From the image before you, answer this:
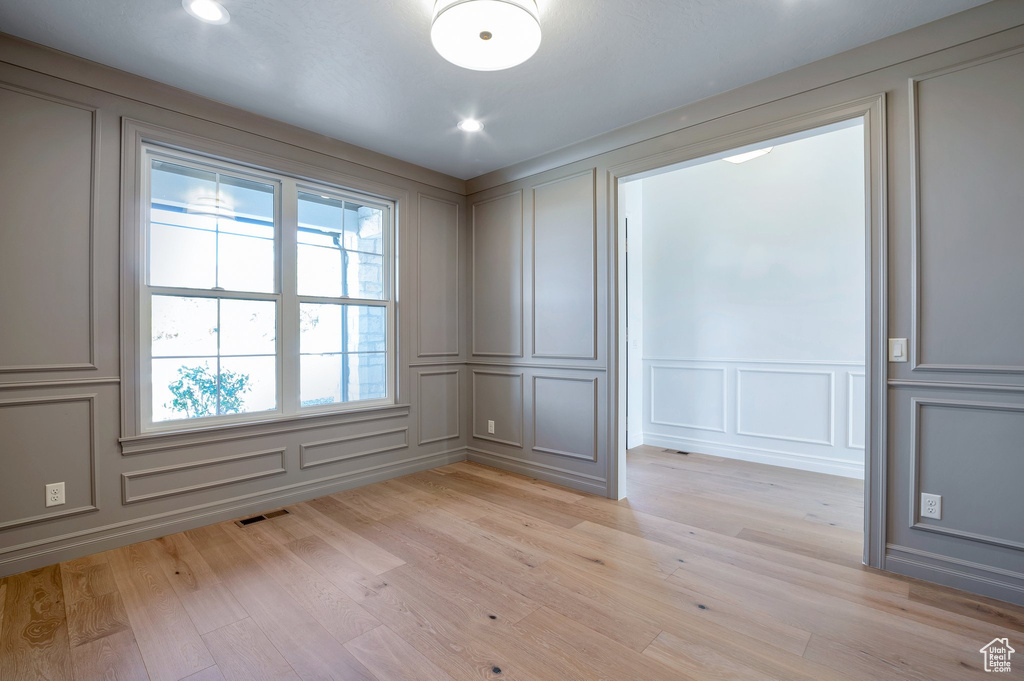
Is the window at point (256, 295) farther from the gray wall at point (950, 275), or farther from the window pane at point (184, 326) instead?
the gray wall at point (950, 275)

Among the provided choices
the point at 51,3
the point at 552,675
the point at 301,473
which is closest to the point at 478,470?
the point at 301,473

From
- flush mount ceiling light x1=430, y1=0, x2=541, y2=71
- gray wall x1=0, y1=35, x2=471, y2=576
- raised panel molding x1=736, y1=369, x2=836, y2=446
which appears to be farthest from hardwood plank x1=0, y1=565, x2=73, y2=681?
raised panel molding x1=736, y1=369, x2=836, y2=446

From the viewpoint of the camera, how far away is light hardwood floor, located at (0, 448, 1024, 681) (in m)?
1.72

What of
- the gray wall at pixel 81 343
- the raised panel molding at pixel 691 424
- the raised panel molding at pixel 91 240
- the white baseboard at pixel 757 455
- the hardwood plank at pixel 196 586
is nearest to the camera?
the hardwood plank at pixel 196 586

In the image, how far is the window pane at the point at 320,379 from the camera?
353 cm

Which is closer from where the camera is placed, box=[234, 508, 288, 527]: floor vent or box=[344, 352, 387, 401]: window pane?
box=[234, 508, 288, 527]: floor vent

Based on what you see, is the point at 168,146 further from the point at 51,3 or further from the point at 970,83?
the point at 970,83

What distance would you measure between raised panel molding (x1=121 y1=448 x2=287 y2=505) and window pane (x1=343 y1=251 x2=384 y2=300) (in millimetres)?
1362

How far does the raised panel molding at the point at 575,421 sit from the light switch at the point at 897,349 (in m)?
1.83

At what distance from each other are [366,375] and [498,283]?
145 centimetres

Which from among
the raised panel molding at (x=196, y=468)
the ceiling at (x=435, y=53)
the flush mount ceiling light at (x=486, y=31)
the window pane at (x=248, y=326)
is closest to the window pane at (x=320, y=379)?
the window pane at (x=248, y=326)

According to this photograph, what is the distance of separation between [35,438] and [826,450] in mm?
5538

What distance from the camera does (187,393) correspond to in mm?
2975

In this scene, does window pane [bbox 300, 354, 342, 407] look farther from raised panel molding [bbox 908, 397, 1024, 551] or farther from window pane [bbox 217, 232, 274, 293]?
raised panel molding [bbox 908, 397, 1024, 551]
